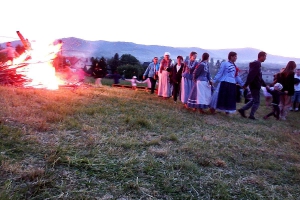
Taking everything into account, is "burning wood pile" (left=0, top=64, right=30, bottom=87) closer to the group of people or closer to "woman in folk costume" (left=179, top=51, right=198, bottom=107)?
"woman in folk costume" (left=179, top=51, right=198, bottom=107)

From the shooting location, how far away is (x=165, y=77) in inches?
455

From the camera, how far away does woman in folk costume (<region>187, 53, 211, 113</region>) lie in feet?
27.7

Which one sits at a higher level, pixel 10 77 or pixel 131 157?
pixel 10 77

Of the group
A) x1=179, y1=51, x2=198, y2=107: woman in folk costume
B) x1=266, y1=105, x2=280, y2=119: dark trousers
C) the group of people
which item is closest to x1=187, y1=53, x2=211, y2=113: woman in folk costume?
the group of people

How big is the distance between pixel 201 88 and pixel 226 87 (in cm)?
68

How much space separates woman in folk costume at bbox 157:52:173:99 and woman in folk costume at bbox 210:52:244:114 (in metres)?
2.93

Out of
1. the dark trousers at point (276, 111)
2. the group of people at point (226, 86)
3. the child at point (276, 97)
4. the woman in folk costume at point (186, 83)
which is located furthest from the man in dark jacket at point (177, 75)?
the dark trousers at point (276, 111)

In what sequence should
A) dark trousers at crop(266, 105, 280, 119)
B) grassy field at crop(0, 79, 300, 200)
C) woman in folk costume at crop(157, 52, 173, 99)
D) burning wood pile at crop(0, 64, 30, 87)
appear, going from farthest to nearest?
woman in folk costume at crop(157, 52, 173, 99) → dark trousers at crop(266, 105, 280, 119) → burning wood pile at crop(0, 64, 30, 87) → grassy field at crop(0, 79, 300, 200)

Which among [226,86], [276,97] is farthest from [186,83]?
[276,97]

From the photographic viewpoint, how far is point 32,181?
124 inches

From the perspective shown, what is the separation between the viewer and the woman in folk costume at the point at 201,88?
A: 845cm

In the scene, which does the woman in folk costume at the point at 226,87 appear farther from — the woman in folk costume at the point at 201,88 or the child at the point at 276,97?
the child at the point at 276,97

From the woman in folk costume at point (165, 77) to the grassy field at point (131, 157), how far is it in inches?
177

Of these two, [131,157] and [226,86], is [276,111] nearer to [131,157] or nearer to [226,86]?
[226,86]
